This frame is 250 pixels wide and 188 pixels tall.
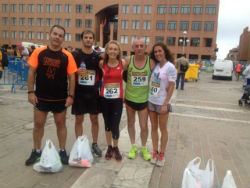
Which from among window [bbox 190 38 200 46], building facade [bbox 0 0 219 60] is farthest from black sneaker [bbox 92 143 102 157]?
window [bbox 190 38 200 46]

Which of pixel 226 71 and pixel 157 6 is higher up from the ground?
pixel 157 6

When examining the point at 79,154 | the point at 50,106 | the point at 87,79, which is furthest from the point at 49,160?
the point at 87,79

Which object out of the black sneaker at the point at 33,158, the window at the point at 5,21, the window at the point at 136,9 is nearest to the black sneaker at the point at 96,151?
the black sneaker at the point at 33,158

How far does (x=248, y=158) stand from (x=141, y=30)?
5549 cm

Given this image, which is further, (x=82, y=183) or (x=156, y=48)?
(x=156, y=48)

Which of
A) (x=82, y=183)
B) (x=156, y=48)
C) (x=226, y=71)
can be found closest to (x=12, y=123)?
(x=82, y=183)

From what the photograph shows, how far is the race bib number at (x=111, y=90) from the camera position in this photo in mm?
3393

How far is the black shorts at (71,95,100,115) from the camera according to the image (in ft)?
11.4

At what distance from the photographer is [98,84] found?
354 centimetres

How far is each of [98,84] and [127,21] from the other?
56628 millimetres

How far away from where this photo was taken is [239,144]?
4613 mm

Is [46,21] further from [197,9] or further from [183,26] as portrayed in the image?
[197,9]

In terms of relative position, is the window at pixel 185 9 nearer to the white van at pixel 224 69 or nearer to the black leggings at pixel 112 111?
the white van at pixel 224 69

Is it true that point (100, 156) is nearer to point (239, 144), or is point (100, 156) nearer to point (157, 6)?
point (239, 144)
